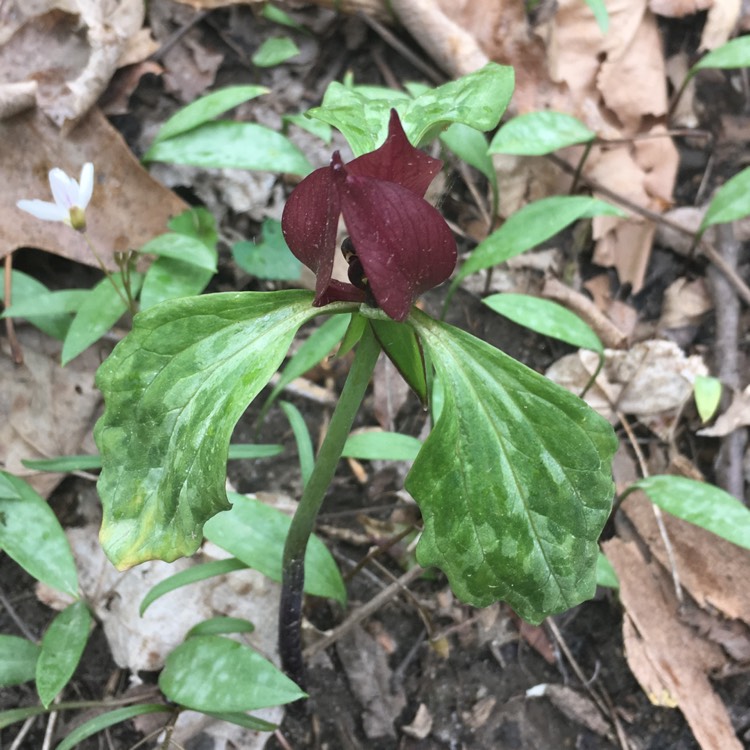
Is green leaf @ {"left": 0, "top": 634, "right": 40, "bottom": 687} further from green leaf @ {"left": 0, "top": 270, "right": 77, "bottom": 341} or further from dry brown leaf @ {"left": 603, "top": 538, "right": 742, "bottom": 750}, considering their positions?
dry brown leaf @ {"left": 603, "top": 538, "right": 742, "bottom": 750}

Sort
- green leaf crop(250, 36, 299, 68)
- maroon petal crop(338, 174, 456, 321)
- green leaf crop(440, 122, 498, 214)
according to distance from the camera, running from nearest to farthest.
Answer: maroon petal crop(338, 174, 456, 321) → green leaf crop(440, 122, 498, 214) → green leaf crop(250, 36, 299, 68)

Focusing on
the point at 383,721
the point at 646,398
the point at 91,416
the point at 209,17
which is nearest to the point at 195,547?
the point at 383,721

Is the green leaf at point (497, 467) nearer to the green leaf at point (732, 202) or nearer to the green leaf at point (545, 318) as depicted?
the green leaf at point (545, 318)

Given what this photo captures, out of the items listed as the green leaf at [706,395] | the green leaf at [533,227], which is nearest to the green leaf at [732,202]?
the green leaf at [533,227]

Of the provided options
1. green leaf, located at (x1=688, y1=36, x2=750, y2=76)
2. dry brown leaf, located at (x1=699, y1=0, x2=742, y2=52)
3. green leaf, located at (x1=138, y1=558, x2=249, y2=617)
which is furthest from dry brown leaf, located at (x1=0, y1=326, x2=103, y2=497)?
dry brown leaf, located at (x1=699, y1=0, x2=742, y2=52)

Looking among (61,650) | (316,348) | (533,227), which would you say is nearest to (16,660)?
(61,650)
